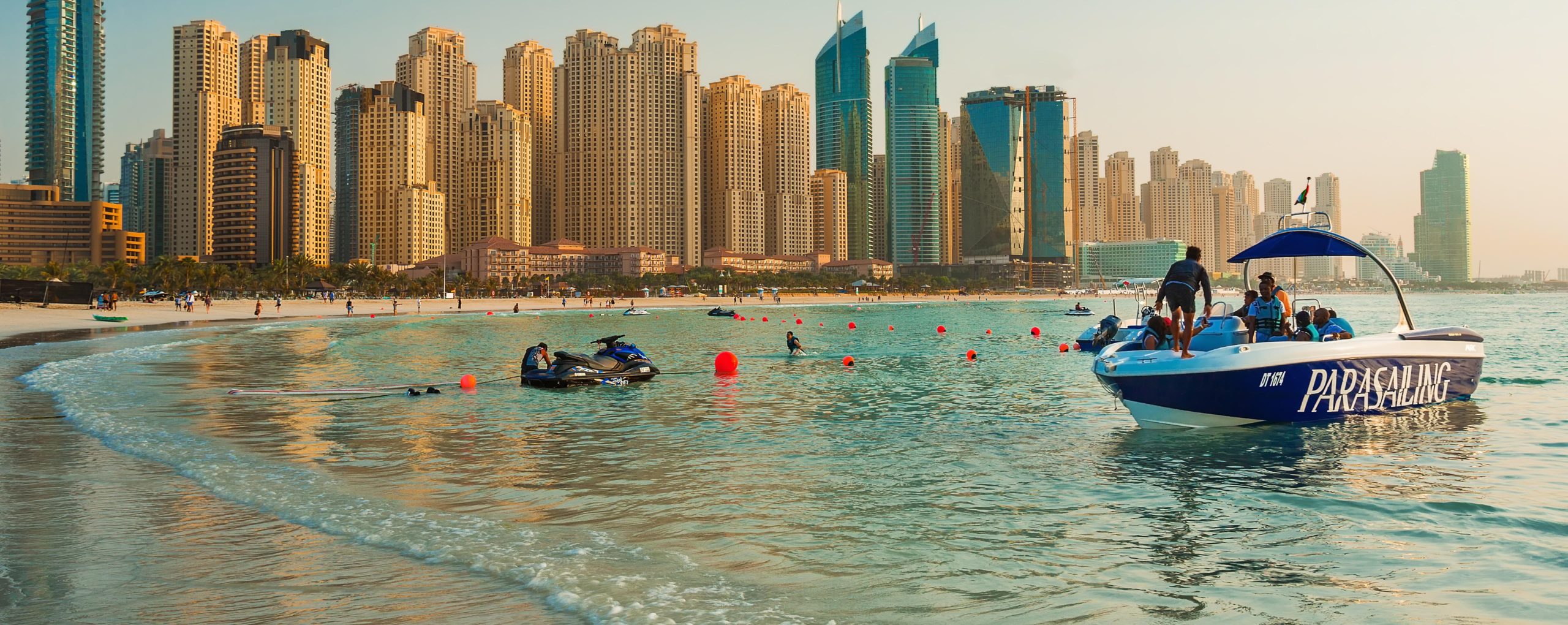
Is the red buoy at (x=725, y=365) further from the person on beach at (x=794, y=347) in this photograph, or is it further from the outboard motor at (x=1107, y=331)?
the outboard motor at (x=1107, y=331)

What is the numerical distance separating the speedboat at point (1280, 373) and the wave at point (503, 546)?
9.48 metres

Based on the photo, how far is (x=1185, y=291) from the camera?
13.9m

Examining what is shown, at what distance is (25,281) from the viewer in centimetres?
8038

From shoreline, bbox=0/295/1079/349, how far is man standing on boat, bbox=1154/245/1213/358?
1616 inches

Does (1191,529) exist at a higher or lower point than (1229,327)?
lower

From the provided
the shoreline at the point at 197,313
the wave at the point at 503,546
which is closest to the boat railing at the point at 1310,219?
the wave at the point at 503,546

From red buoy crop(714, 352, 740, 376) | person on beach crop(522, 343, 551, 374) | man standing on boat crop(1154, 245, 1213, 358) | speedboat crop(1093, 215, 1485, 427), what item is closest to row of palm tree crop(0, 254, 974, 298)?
red buoy crop(714, 352, 740, 376)

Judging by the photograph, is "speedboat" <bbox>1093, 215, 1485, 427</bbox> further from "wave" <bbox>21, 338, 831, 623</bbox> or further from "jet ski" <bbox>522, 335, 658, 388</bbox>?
"jet ski" <bbox>522, 335, 658, 388</bbox>

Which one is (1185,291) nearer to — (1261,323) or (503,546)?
(1261,323)

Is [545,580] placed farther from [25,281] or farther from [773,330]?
[25,281]

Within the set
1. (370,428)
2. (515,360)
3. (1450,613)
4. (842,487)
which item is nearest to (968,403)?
(842,487)

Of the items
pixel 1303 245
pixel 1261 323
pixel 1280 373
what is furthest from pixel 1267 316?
pixel 1303 245

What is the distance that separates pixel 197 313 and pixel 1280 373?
87552mm

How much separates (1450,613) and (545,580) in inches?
249
